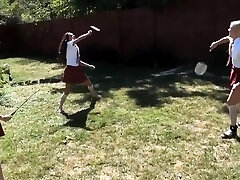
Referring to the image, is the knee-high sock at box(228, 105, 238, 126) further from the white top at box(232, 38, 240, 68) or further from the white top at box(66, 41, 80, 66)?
the white top at box(66, 41, 80, 66)

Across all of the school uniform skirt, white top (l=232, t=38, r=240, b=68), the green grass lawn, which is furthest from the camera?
the school uniform skirt

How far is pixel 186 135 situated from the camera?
6.51 meters

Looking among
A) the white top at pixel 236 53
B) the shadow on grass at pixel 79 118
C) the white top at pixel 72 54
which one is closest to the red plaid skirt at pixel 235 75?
the white top at pixel 236 53

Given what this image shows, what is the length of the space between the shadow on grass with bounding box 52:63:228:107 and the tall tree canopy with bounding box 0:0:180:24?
7.08ft

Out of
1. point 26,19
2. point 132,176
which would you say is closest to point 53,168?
point 132,176

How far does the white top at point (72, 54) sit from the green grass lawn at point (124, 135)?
0.75 meters

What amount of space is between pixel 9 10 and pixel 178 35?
9.23 m

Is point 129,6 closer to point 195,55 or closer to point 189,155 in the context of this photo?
point 195,55

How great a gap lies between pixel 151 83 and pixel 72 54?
2.68m

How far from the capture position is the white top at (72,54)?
8.02m

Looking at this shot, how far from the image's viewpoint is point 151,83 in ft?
33.9

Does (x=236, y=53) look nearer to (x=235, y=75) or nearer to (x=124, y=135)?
(x=235, y=75)

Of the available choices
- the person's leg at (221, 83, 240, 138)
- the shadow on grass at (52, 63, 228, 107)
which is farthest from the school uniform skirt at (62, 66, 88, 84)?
the person's leg at (221, 83, 240, 138)

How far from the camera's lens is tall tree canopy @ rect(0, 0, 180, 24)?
46.3 ft
